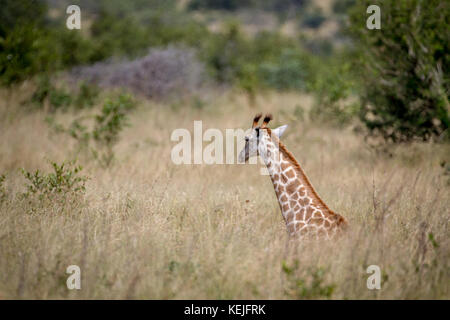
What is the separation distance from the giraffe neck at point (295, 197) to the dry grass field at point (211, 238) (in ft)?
0.87

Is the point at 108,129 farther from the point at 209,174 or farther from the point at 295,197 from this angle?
the point at 295,197

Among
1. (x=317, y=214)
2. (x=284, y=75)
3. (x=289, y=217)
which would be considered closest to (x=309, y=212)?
(x=317, y=214)

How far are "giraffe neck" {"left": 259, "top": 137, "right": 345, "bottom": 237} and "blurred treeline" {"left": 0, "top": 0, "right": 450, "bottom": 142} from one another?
2076 mm

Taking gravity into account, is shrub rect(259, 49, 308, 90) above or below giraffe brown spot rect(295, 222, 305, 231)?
above

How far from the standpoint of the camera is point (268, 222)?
5785mm

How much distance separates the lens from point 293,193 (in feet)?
17.4

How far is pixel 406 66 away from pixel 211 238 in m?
6.13

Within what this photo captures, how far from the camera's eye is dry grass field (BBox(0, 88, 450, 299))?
157 inches

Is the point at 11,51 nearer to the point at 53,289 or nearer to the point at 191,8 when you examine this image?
the point at 53,289

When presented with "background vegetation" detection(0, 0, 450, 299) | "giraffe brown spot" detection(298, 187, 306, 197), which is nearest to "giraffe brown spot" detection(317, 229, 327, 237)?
"background vegetation" detection(0, 0, 450, 299)

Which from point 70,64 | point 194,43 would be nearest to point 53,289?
point 70,64

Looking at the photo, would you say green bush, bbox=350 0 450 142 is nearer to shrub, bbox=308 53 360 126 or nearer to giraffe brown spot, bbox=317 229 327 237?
shrub, bbox=308 53 360 126

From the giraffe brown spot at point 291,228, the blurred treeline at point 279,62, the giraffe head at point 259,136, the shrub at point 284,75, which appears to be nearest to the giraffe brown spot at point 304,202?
the giraffe brown spot at point 291,228

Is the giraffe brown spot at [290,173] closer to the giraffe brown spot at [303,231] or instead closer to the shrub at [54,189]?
the giraffe brown spot at [303,231]
